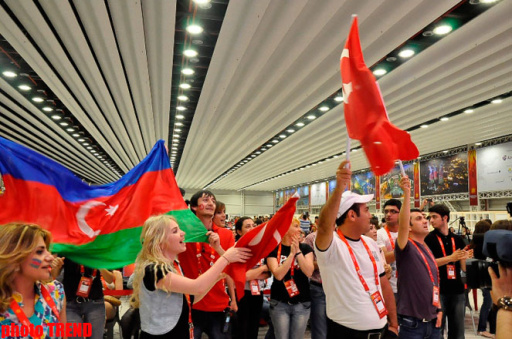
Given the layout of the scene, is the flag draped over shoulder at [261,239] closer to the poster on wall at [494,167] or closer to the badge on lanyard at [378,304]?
the badge on lanyard at [378,304]

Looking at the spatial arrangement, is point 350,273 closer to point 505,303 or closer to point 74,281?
point 505,303

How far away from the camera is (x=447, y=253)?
471cm

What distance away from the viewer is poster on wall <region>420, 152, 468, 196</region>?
16609 mm

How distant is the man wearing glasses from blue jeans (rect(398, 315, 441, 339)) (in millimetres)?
1135

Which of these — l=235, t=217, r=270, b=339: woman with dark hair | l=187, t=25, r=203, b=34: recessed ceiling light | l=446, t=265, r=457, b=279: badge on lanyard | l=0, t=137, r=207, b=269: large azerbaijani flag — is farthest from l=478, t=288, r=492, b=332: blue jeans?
l=187, t=25, r=203, b=34: recessed ceiling light

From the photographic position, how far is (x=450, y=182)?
17141mm

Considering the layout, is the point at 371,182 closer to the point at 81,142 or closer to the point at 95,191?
the point at 81,142

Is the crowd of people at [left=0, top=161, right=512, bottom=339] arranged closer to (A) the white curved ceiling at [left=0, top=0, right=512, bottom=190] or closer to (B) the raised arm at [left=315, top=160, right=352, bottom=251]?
(B) the raised arm at [left=315, top=160, right=352, bottom=251]

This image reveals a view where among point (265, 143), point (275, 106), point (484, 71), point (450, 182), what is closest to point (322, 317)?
point (484, 71)

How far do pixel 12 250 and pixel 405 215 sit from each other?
2844 mm

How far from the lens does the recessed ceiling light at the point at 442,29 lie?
649 centimetres

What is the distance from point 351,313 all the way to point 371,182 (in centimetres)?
2058

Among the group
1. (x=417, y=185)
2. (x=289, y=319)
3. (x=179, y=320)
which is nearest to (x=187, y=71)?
(x=289, y=319)

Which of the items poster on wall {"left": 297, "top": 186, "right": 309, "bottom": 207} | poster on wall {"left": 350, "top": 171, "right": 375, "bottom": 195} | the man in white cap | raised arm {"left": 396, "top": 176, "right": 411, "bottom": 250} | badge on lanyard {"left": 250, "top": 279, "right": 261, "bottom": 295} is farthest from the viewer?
poster on wall {"left": 297, "top": 186, "right": 309, "bottom": 207}
